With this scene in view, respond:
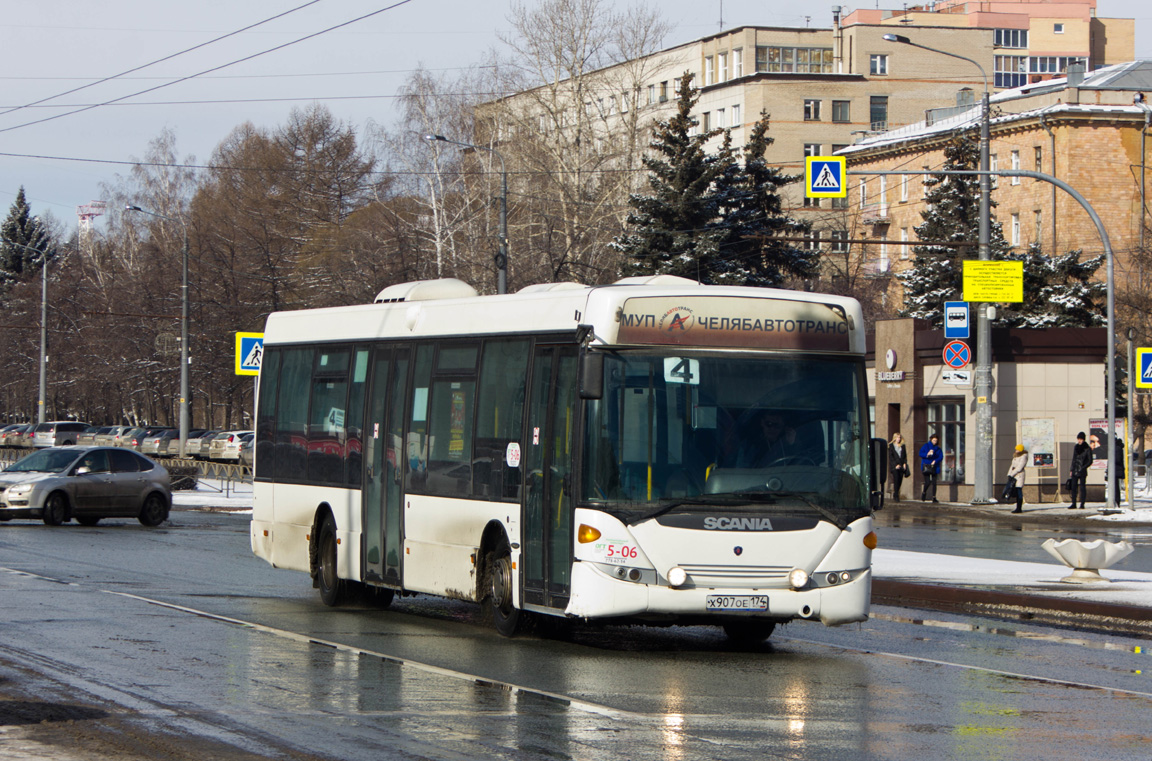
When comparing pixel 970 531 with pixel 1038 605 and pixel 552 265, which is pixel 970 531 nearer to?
pixel 1038 605

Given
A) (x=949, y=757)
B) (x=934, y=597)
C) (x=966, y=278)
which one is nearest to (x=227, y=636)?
(x=949, y=757)

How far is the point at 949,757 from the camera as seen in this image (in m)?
8.23

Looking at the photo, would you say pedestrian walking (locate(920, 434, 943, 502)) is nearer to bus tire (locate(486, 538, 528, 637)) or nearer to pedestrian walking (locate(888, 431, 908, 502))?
pedestrian walking (locate(888, 431, 908, 502))

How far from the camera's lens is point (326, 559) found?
16250 millimetres

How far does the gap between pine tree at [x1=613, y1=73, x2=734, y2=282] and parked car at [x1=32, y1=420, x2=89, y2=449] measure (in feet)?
129

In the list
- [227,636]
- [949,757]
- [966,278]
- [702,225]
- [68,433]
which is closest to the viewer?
[949,757]

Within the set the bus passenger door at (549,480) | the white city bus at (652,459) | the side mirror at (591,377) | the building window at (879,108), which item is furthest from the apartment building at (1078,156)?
the side mirror at (591,377)

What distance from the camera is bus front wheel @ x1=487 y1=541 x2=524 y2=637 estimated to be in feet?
43.4

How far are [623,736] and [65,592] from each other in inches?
369

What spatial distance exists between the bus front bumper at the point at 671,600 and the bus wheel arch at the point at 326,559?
14.5 ft

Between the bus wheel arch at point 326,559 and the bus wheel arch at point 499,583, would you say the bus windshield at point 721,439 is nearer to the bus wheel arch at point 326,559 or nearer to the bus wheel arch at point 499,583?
the bus wheel arch at point 499,583

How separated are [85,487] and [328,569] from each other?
569 inches

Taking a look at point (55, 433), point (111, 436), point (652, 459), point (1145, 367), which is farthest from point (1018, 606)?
point (55, 433)

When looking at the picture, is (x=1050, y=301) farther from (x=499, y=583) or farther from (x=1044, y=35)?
(x=1044, y=35)
